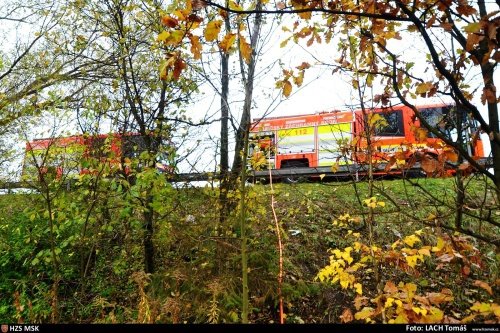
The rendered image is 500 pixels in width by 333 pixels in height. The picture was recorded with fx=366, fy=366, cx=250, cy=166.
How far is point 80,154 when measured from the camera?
169 inches

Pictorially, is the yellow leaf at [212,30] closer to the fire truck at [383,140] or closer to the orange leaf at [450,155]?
the fire truck at [383,140]

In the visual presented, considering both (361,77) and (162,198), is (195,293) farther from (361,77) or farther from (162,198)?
(361,77)

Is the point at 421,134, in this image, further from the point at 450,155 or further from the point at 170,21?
the point at 170,21

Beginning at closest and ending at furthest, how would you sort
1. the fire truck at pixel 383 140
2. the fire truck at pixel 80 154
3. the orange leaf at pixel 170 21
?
the orange leaf at pixel 170 21 → the fire truck at pixel 383 140 → the fire truck at pixel 80 154

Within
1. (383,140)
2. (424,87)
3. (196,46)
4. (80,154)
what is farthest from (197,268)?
(424,87)

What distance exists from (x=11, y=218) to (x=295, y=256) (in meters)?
4.67

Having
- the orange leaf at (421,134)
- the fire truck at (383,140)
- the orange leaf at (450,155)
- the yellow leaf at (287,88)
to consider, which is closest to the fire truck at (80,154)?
the fire truck at (383,140)

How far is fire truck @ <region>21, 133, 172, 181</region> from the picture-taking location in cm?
404

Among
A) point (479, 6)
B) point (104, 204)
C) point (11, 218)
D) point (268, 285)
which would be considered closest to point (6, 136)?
point (11, 218)

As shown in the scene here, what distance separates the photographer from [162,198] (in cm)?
407

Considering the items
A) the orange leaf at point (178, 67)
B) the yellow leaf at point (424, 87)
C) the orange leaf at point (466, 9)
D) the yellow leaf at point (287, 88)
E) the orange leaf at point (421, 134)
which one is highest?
the orange leaf at point (466, 9)

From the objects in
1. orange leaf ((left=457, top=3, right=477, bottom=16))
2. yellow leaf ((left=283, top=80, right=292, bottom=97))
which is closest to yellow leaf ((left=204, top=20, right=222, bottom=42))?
yellow leaf ((left=283, top=80, right=292, bottom=97))

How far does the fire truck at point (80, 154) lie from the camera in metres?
4.04

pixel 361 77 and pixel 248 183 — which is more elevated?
pixel 361 77
